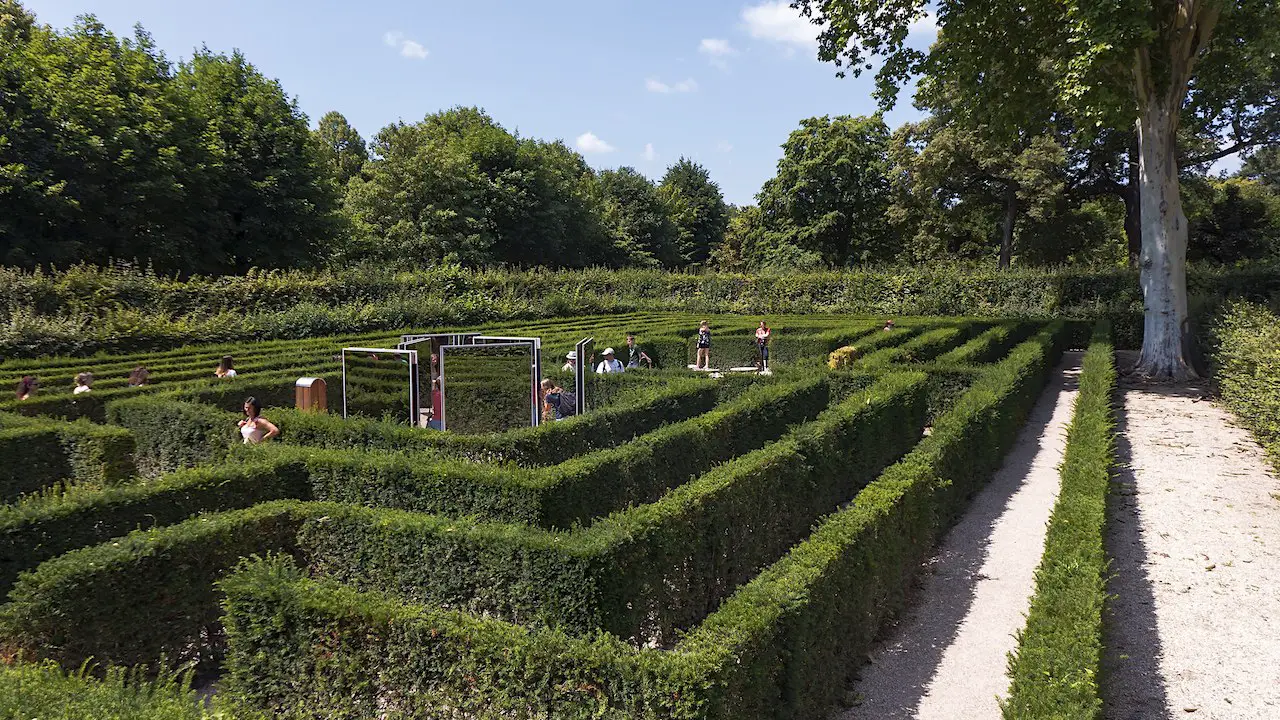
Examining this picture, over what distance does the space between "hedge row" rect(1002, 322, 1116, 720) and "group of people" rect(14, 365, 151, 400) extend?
1353cm

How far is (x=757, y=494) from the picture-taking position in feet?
25.7

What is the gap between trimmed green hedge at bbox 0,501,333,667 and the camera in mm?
5422

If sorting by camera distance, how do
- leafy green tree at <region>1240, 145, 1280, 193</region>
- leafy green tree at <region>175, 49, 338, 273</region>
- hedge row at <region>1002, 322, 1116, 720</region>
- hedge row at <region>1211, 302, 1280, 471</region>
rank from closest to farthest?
1. hedge row at <region>1002, 322, 1116, 720</region>
2. hedge row at <region>1211, 302, 1280, 471</region>
3. leafy green tree at <region>175, 49, 338, 273</region>
4. leafy green tree at <region>1240, 145, 1280, 193</region>

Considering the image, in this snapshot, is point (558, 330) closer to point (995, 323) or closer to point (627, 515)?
point (995, 323)

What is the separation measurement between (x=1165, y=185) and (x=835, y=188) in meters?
31.2

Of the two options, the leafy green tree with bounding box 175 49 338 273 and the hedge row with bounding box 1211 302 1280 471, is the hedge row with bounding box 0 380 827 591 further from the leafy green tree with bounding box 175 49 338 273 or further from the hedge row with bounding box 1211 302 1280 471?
the leafy green tree with bounding box 175 49 338 273

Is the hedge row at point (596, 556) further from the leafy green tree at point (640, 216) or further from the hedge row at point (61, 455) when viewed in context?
the leafy green tree at point (640, 216)

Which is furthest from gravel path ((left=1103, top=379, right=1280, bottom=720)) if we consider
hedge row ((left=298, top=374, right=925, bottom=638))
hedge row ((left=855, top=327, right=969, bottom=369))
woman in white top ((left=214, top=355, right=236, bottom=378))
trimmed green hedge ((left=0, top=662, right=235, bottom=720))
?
woman in white top ((left=214, top=355, right=236, bottom=378))

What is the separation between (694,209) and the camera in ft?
237

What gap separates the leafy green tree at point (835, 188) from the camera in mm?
49156

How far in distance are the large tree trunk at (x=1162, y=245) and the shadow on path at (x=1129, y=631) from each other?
42.1 ft

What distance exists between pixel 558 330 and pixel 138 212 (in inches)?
664

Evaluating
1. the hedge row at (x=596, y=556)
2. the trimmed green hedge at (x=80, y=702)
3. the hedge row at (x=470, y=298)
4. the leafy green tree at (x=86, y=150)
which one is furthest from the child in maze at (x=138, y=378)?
the leafy green tree at (x=86, y=150)

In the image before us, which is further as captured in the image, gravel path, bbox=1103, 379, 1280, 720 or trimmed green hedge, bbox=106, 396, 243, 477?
trimmed green hedge, bbox=106, 396, 243, 477
